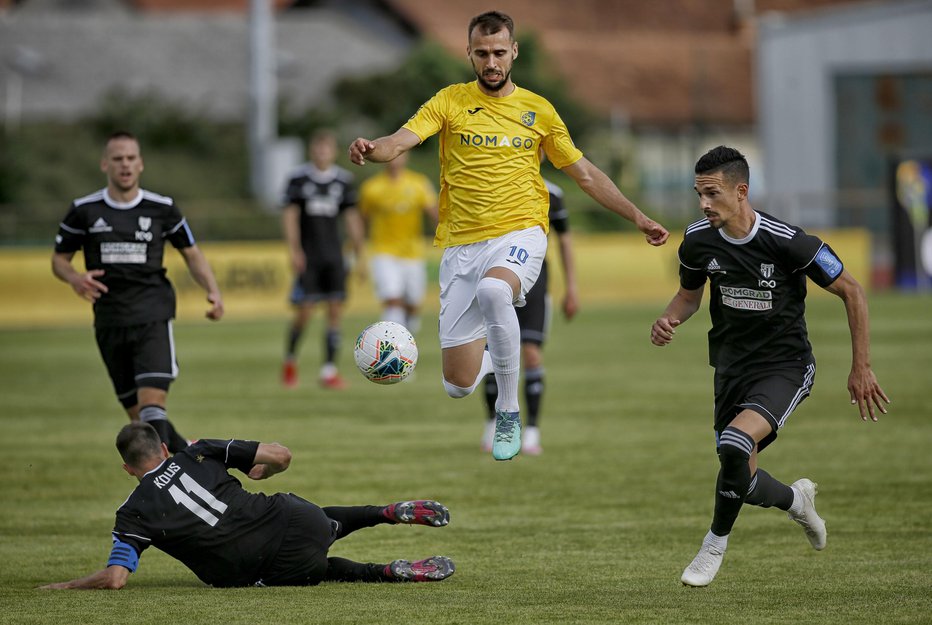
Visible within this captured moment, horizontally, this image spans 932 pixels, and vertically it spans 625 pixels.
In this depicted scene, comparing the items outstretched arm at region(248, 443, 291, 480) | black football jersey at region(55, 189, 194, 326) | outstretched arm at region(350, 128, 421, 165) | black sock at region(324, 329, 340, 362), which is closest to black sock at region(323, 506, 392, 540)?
outstretched arm at region(248, 443, 291, 480)

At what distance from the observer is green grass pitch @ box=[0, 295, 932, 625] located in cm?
683

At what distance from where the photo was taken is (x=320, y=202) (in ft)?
56.4

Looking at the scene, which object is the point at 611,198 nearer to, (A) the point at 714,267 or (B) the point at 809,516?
(A) the point at 714,267

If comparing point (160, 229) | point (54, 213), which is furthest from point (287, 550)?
point (54, 213)

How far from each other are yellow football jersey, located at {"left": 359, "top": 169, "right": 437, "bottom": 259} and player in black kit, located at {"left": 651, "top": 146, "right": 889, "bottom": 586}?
10.8 m

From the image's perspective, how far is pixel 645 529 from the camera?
29.7ft

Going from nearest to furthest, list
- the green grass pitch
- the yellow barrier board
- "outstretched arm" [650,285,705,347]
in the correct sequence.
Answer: the green grass pitch
"outstretched arm" [650,285,705,347]
the yellow barrier board

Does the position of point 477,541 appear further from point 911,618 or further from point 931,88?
point 931,88

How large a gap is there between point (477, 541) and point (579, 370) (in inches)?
411

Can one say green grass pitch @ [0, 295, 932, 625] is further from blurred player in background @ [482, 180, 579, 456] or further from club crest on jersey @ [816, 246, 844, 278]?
club crest on jersey @ [816, 246, 844, 278]

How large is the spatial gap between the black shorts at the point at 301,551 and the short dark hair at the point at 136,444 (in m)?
0.74

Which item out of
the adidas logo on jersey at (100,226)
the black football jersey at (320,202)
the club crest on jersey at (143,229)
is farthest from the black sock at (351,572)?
the black football jersey at (320,202)

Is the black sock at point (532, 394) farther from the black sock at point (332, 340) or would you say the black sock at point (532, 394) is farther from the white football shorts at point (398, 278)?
the white football shorts at point (398, 278)

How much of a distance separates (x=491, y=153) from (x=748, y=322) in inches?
72.0
